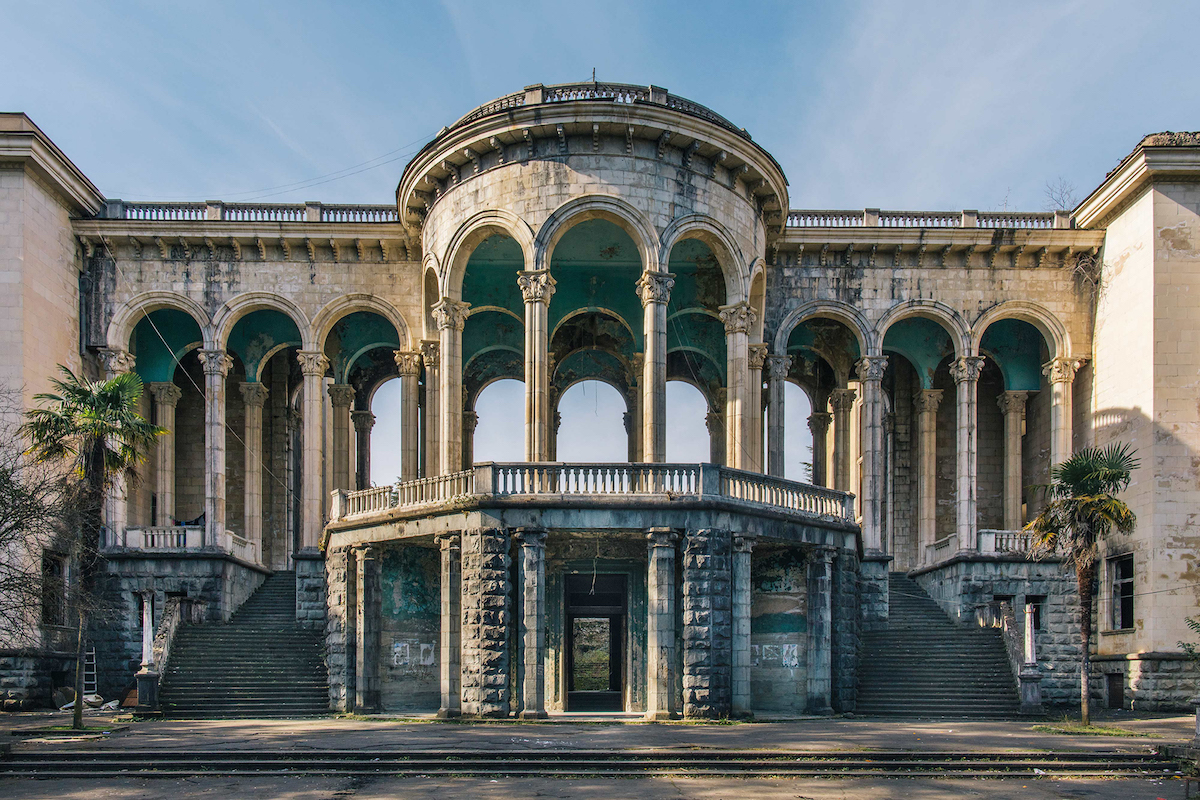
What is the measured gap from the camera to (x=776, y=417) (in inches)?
1122

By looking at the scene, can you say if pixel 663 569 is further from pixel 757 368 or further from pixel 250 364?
pixel 250 364

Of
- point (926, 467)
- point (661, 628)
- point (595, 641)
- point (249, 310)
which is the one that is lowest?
point (595, 641)

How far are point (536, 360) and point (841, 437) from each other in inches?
515

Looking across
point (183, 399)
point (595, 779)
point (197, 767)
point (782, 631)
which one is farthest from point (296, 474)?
point (595, 779)

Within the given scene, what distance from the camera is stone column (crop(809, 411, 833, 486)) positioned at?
35562 mm

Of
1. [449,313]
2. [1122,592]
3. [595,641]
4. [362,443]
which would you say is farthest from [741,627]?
[595,641]

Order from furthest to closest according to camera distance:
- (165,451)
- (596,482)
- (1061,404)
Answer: (165,451) → (1061,404) → (596,482)

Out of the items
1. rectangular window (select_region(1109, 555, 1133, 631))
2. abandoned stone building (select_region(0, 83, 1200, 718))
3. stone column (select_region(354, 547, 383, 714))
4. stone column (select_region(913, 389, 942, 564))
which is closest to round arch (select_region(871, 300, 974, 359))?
abandoned stone building (select_region(0, 83, 1200, 718))

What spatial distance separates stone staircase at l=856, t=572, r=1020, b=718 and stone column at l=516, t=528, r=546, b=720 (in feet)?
23.9

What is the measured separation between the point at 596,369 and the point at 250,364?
426 inches

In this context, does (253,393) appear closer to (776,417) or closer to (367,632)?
(367,632)

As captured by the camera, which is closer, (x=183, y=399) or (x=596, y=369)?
(x=183, y=399)

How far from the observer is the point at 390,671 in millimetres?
24219

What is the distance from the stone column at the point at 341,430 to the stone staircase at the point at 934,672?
15542 mm
